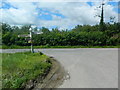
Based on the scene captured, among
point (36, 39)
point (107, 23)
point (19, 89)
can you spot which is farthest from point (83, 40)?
point (19, 89)

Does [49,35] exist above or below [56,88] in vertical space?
above

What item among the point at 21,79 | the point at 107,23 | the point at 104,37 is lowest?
the point at 21,79

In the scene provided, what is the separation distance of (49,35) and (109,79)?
56.5 feet

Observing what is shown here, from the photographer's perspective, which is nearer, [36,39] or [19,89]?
[19,89]

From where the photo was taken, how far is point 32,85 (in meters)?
3.51

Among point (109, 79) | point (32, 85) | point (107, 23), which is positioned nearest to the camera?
point (32, 85)

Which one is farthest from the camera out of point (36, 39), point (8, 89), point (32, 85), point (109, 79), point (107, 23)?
point (107, 23)

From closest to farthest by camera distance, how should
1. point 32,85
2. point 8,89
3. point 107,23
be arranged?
point 8,89, point 32,85, point 107,23

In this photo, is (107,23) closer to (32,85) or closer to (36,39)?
(36,39)

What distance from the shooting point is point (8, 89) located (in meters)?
3.09

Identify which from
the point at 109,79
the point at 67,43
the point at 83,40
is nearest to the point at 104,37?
the point at 83,40

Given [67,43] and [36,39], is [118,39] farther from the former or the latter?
[36,39]

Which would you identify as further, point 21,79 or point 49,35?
point 49,35

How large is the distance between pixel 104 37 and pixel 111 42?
1.35 metres
